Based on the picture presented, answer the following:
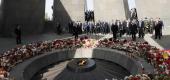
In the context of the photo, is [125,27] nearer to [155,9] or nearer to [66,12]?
[155,9]

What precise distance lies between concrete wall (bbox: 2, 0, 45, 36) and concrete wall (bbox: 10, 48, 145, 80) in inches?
409

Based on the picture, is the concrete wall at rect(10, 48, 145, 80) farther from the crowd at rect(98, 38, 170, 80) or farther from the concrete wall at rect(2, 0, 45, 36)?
the concrete wall at rect(2, 0, 45, 36)

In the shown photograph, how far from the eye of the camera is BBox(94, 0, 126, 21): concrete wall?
29547 mm

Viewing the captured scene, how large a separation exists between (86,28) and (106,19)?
3.94 m

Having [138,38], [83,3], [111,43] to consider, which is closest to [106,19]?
[83,3]

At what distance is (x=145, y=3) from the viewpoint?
29047mm

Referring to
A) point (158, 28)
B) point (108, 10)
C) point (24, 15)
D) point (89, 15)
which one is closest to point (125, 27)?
point (158, 28)

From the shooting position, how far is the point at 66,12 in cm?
2972

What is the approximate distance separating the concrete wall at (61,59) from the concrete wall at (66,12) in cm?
1300

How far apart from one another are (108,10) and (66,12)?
13.5 feet

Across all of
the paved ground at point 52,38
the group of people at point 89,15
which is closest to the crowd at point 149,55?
the paved ground at point 52,38

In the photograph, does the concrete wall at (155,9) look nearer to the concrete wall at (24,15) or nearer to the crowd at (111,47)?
the concrete wall at (24,15)

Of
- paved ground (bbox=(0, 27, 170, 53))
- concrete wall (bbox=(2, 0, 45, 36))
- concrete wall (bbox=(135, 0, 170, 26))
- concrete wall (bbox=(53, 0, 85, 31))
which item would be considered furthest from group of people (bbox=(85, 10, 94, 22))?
concrete wall (bbox=(2, 0, 45, 36))

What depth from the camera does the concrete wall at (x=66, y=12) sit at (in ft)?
96.8
